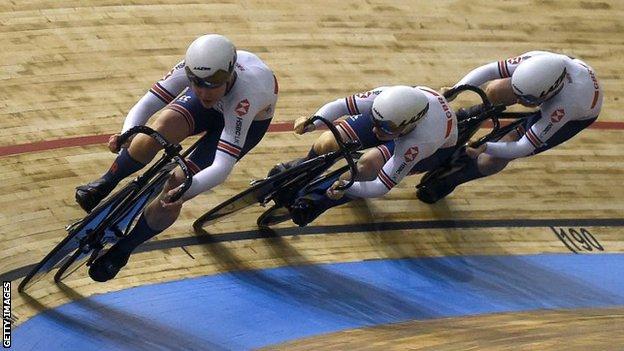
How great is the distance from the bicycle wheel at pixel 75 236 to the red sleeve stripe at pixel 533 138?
258 centimetres

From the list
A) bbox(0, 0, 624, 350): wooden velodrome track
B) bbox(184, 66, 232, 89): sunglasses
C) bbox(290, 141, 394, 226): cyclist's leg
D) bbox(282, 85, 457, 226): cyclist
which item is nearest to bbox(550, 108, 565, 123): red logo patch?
bbox(282, 85, 457, 226): cyclist

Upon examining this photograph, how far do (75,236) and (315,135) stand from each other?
2.48 metres

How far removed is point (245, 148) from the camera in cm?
641

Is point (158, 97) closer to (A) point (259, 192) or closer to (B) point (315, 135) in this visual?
(A) point (259, 192)

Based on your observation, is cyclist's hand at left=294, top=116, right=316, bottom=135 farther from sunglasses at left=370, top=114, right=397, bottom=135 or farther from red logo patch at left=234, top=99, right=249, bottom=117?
red logo patch at left=234, top=99, right=249, bottom=117

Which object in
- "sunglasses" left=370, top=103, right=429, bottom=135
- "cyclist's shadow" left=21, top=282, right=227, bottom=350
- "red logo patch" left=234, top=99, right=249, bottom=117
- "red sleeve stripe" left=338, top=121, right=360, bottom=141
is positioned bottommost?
"cyclist's shadow" left=21, top=282, right=227, bottom=350

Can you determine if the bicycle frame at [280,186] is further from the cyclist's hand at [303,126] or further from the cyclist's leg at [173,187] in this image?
the cyclist's leg at [173,187]

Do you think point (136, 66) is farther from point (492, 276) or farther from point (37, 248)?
point (492, 276)

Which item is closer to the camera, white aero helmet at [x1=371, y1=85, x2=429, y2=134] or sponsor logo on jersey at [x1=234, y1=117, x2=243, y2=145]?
sponsor logo on jersey at [x1=234, y1=117, x2=243, y2=145]

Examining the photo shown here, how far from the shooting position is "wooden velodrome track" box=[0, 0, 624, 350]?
6559 mm

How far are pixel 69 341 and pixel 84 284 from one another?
23.8 inches

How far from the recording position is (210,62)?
575 centimetres
